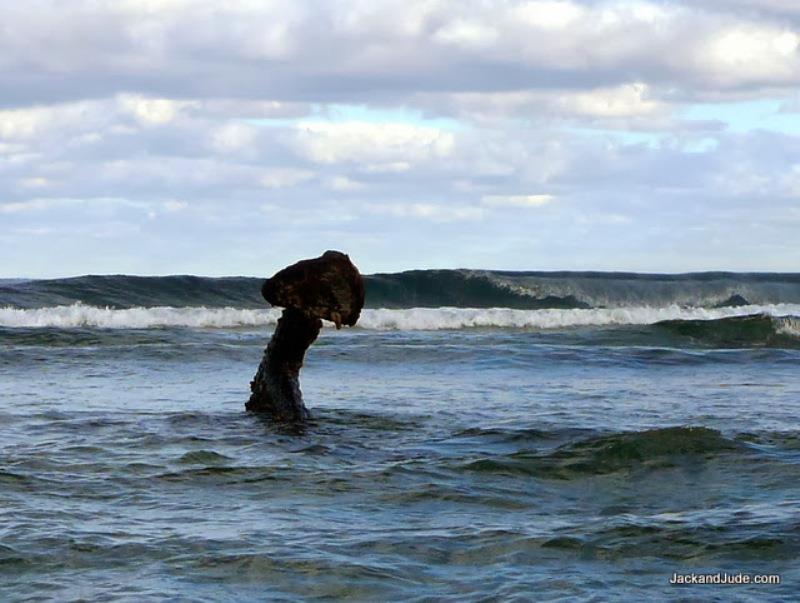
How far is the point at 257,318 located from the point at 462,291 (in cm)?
1138

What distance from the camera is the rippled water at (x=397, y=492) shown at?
18.7ft

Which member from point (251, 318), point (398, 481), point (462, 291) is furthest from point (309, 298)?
point (462, 291)

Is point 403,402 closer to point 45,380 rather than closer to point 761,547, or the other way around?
point 45,380

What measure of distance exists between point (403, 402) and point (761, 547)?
6390 millimetres

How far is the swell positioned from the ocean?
15.1 meters

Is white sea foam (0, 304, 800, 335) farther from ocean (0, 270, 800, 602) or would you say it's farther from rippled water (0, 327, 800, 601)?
rippled water (0, 327, 800, 601)

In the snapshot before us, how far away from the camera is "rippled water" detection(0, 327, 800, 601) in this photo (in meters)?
5.70

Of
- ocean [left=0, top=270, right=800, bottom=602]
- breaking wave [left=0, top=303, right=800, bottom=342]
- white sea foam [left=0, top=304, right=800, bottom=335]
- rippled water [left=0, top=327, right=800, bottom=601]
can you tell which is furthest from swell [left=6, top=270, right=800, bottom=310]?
rippled water [left=0, top=327, right=800, bottom=601]

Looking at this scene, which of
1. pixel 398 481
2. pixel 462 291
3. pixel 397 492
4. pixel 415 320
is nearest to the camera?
pixel 397 492

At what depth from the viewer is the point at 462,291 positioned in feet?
126

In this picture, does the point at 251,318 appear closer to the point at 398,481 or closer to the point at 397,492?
the point at 398,481

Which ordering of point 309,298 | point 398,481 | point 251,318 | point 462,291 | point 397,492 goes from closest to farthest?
point 397,492, point 398,481, point 309,298, point 251,318, point 462,291

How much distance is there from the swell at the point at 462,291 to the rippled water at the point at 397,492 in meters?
18.5

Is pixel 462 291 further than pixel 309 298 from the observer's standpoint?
Yes
